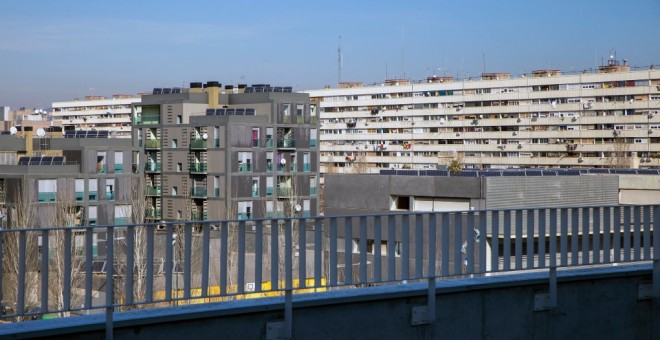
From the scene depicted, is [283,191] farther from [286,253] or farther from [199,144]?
[286,253]

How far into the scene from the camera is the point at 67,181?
5466cm

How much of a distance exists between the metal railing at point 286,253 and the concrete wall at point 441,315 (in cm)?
13

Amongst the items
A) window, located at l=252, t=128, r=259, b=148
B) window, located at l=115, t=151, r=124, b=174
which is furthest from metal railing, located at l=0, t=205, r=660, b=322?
window, located at l=252, t=128, r=259, b=148

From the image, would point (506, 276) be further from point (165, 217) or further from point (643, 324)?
point (165, 217)

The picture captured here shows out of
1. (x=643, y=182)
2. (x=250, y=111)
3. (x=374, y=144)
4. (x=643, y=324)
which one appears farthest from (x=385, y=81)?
(x=643, y=324)

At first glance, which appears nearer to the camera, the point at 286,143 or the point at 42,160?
the point at 42,160

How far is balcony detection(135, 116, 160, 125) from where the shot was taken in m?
71.5

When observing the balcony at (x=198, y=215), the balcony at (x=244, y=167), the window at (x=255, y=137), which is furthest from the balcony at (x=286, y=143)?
the balcony at (x=198, y=215)

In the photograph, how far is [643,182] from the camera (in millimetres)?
44906

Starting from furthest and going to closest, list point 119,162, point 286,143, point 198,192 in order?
point 286,143 → point 198,192 → point 119,162

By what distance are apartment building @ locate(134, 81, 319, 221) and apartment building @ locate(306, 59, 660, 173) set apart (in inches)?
1262

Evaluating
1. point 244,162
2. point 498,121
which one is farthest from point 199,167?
point 498,121

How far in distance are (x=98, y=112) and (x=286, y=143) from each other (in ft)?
342

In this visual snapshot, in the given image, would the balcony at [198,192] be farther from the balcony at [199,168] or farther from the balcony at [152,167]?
the balcony at [152,167]
